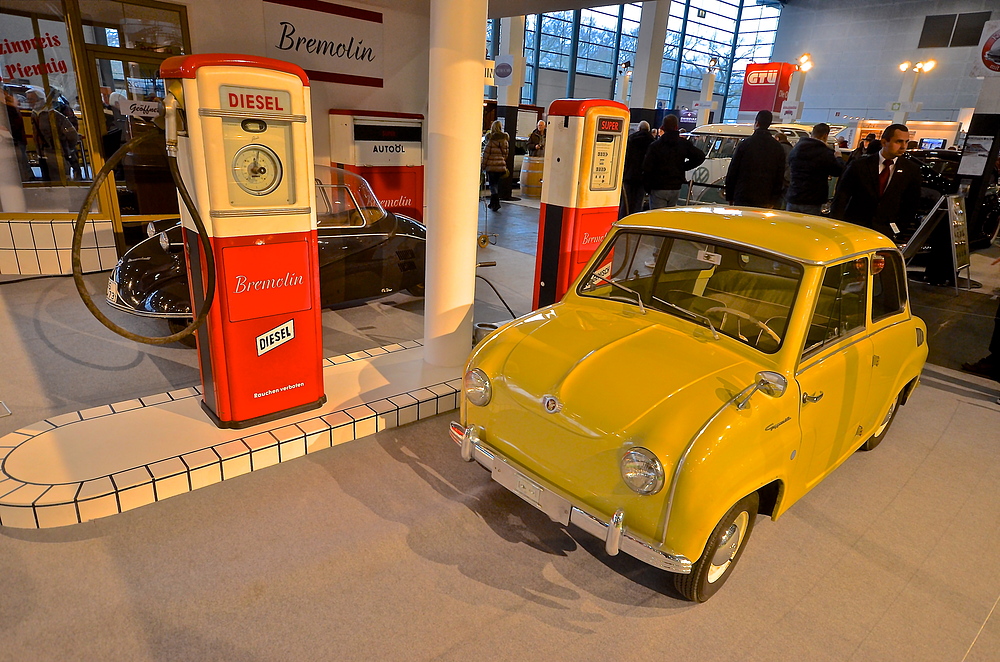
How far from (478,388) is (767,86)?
74.5ft

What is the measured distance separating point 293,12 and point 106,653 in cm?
725

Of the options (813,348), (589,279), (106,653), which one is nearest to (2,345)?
(106,653)

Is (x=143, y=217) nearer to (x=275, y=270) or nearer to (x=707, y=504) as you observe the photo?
(x=275, y=270)

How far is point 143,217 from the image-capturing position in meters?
7.12

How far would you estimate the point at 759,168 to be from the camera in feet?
24.4

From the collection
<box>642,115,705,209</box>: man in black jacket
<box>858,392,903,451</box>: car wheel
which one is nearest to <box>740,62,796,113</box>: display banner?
<box>642,115,705,209</box>: man in black jacket

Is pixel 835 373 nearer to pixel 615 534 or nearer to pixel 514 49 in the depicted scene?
pixel 615 534

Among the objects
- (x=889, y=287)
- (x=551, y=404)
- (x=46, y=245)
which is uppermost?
(x=889, y=287)

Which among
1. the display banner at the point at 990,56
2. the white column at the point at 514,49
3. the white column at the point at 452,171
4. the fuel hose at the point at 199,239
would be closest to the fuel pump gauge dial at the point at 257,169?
the fuel hose at the point at 199,239

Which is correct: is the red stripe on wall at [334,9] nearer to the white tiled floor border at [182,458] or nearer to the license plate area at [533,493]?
the white tiled floor border at [182,458]

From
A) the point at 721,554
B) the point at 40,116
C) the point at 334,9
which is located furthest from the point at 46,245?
the point at 721,554

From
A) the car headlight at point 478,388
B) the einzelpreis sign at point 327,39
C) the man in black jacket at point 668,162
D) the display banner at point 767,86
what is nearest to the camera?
the car headlight at point 478,388

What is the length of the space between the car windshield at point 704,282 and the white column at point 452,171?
1152mm

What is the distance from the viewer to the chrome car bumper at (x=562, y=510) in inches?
90.1
